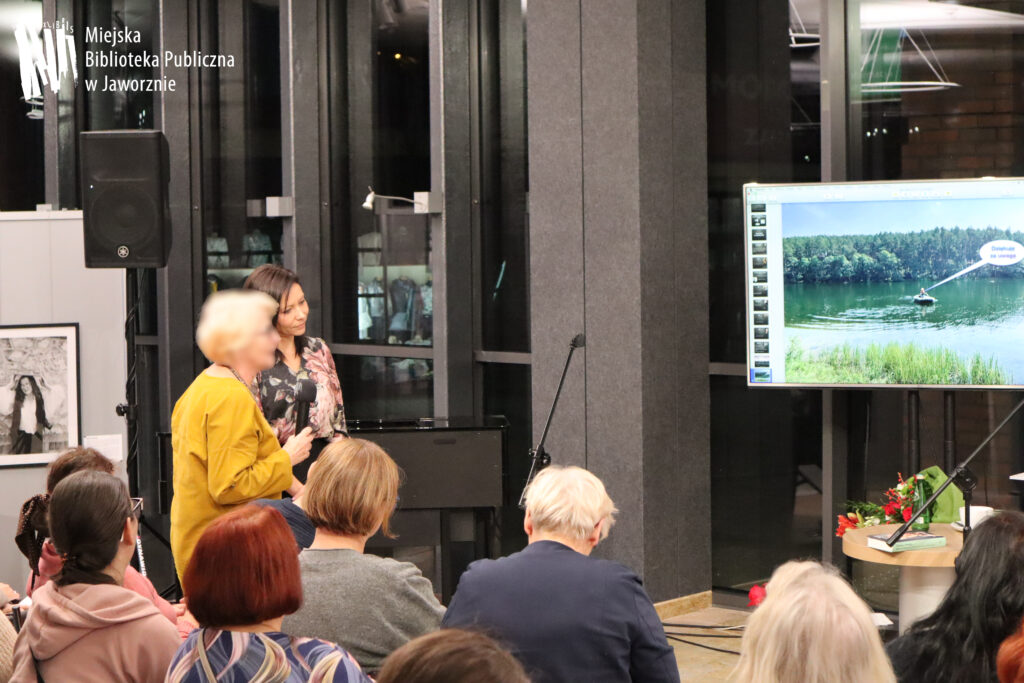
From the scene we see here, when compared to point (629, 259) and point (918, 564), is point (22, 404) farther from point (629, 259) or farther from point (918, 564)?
point (918, 564)

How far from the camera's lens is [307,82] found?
735 centimetres

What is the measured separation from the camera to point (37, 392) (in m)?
5.39

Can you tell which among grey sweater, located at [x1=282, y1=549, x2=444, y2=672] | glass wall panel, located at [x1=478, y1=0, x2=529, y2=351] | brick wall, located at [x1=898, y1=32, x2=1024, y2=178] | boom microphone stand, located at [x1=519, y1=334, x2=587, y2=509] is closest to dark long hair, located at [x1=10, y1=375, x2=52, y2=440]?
boom microphone stand, located at [x1=519, y1=334, x2=587, y2=509]

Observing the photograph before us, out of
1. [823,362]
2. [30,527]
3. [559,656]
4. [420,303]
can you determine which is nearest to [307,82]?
[420,303]

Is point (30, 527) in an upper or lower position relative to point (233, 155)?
lower

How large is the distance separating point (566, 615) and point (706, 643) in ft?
9.39

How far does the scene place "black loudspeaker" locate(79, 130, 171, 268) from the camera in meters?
5.27

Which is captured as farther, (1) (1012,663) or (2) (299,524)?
(2) (299,524)

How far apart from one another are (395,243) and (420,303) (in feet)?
1.27

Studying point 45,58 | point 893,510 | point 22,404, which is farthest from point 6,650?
point 45,58

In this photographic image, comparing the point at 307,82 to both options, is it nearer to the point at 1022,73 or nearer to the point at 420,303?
the point at 420,303

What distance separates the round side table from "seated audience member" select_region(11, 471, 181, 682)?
8.65ft

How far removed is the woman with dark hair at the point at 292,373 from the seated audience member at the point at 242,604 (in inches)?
99.8

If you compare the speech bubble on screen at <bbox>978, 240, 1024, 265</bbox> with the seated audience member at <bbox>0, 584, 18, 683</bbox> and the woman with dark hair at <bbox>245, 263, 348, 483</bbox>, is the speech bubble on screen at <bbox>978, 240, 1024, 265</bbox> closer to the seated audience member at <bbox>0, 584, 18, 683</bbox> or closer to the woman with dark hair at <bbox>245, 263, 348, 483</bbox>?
the woman with dark hair at <bbox>245, 263, 348, 483</bbox>
